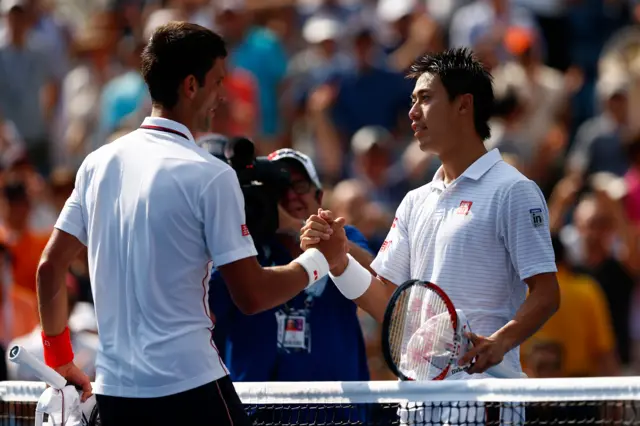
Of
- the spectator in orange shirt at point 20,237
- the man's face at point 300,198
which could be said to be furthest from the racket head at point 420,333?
the spectator in orange shirt at point 20,237

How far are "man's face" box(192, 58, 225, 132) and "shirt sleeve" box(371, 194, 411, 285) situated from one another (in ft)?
3.57

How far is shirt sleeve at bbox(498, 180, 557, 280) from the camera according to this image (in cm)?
452

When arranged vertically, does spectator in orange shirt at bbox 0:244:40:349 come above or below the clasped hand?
below

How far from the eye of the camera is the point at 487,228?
4641mm

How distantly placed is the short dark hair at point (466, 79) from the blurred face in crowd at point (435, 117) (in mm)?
30

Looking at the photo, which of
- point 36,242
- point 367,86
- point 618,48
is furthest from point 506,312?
point 618,48

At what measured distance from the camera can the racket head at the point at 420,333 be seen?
4.37m

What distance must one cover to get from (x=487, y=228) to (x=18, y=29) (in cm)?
825

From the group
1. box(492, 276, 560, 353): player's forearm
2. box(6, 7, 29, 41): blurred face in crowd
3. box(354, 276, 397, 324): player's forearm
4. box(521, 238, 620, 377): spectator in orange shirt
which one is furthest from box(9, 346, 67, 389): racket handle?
box(6, 7, 29, 41): blurred face in crowd

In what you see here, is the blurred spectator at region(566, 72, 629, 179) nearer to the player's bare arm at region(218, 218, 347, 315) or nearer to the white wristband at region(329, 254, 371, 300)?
the white wristband at region(329, 254, 371, 300)

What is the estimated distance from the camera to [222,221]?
3.98 metres

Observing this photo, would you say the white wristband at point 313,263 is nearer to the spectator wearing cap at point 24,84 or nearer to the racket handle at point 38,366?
the racket handle at point 38,366

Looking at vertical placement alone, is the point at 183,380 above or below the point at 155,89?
below

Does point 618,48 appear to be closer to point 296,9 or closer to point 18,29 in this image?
point 296,9
